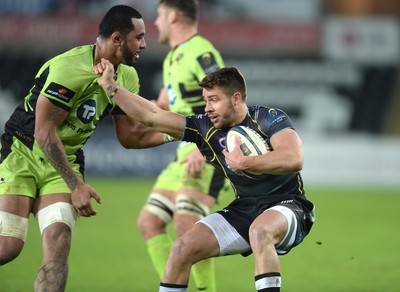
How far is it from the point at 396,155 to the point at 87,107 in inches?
597

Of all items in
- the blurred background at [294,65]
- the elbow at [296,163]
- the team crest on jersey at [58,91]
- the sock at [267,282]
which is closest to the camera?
the sock at [267,282]

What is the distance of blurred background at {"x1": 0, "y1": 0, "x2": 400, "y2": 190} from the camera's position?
20.1 m

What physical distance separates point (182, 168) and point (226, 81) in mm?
1958

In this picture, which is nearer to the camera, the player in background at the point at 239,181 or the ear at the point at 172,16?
the player in background at the point at 239,181

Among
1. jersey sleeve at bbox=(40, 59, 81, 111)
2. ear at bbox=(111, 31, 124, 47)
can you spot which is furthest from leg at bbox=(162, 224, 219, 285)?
ear at bbox=(111, 31, 124, 47)

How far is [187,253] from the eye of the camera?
570 centimetres

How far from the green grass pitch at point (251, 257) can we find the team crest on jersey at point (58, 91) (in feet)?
7.80

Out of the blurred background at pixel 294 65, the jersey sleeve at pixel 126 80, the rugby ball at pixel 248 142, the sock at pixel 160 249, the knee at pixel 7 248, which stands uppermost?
the blurred background at pixel 294 65

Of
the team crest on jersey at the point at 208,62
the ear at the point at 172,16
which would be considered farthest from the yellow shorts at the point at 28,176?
the ear at the point at 172,16

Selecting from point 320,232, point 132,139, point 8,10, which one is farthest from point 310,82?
point 132,139

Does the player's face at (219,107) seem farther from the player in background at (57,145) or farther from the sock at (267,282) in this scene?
the sock at (267,282)

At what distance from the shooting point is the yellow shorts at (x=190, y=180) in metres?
7.59

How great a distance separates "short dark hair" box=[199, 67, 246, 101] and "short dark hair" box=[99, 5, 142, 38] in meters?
0.69

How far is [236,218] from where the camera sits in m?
5.98
